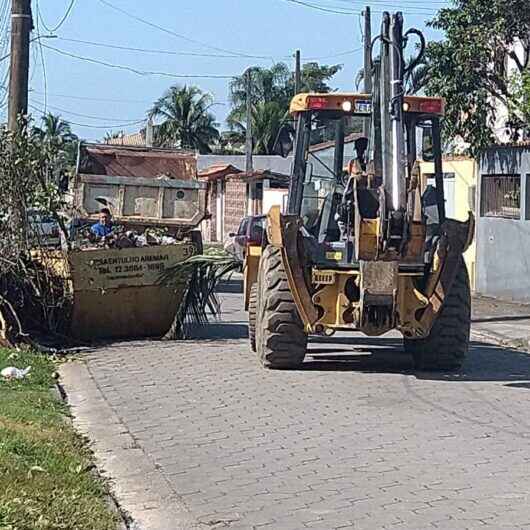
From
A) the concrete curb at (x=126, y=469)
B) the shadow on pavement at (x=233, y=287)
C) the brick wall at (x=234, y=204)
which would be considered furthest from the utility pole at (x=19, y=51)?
the brick wall at (x=234, y=204)

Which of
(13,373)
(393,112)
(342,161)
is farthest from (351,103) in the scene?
(13,373)

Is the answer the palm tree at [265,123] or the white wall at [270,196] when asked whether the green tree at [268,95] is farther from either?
the white wall at [270,196]

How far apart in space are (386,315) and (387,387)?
739 millimetres

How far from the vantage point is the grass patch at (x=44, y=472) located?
660cm

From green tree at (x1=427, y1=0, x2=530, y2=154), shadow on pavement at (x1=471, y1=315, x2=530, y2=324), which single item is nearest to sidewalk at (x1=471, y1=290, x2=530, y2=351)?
shadow on pavement at (x1=471, y1=315, x2=530, y2=324)

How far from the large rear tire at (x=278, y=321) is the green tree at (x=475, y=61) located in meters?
10.8

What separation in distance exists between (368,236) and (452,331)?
2092mm

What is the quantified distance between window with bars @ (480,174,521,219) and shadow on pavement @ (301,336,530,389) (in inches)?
275

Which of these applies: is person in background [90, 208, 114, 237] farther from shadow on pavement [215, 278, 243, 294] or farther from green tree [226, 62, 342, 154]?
green tree [226, 62, 342, 154]

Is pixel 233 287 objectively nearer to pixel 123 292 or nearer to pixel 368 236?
pixel 123 292

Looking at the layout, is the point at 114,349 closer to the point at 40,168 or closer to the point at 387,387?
the point at 40,168

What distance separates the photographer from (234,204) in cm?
5000

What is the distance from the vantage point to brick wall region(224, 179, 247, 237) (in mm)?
48688

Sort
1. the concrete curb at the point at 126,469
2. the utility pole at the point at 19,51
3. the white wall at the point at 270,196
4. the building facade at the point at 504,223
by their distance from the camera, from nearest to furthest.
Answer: the concrete curb at the point at 126,469 < the utility pole at the point at 19,51 < the building facade at the point at 504,223 < the white wall at the point at 270,196
